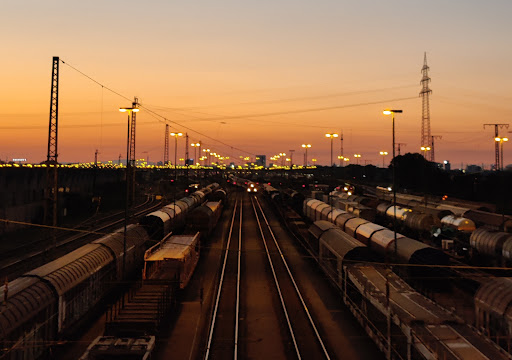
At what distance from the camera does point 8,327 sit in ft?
48.6

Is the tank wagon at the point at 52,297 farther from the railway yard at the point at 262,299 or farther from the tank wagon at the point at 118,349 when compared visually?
the tank wagon at the point at 118,349

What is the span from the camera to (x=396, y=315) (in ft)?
58.1

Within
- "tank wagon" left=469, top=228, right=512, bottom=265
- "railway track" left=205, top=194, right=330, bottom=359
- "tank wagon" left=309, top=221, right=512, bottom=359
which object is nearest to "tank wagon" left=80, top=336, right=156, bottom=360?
"railway track" left=205, top=194, right=330, bottom=359

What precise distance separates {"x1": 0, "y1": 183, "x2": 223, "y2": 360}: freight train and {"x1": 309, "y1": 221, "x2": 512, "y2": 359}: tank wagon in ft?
50.3

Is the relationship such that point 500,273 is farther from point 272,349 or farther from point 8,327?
point 8,327

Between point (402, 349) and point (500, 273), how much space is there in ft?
67.6

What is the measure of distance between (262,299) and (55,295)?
1412 centimetres

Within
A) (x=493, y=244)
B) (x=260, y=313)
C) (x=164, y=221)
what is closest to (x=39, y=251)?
(x=164, y=221)

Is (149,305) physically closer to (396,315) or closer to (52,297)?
(52,297)

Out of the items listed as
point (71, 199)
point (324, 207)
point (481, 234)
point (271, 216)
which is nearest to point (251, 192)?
point (271, 216)

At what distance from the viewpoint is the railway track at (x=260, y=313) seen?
20.1 metres

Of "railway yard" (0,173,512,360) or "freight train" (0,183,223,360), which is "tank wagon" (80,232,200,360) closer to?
"railway yard" (0,173,512,360)

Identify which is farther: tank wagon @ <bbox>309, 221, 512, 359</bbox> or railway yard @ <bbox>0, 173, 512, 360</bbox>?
railway yard @ <bbox>0, 173, 512, 360</bbox>

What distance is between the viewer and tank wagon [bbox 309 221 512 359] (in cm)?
1488
